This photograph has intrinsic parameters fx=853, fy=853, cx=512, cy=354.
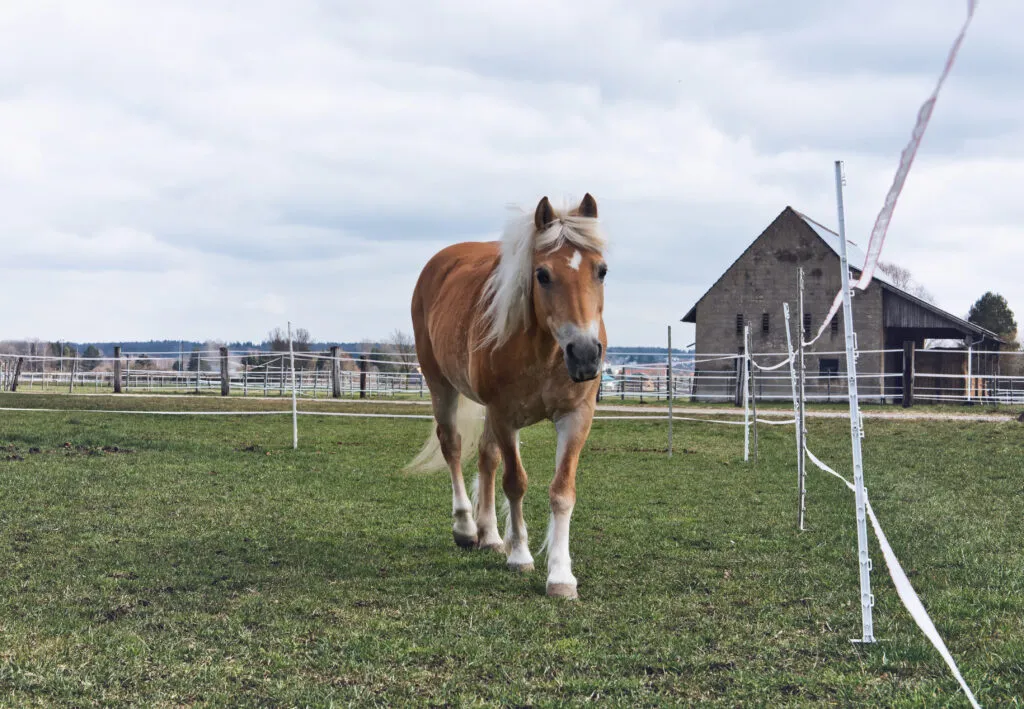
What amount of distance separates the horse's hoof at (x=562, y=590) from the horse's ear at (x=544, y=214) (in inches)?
70.1

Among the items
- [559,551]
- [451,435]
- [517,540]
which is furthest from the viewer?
[451,435]

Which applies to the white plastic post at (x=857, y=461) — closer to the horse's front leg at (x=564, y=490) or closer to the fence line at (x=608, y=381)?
the horse's front leg at (x=564, y=490)

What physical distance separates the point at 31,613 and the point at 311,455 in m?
6.89

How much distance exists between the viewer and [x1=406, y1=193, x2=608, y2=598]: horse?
13.5 ft

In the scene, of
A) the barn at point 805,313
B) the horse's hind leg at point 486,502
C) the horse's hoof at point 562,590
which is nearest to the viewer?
the horse's hoof at point 562,590

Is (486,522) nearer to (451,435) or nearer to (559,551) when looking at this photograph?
(451,435)

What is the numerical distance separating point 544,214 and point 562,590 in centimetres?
187

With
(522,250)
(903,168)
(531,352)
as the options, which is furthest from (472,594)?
(903,168)

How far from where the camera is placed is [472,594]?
164 inches

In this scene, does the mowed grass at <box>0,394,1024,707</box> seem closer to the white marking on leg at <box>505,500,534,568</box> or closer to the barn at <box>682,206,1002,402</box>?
the white marking on leg at <box>505,500,534,568</box>

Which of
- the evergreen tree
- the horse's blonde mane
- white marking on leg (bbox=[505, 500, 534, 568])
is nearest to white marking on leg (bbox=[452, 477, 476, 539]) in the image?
white marking on leg (bbox=[505, 500, 534, 568])

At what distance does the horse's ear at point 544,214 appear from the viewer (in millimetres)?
4332

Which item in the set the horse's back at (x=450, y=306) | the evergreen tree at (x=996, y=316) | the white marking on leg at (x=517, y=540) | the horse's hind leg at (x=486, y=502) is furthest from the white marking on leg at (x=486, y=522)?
the evergreen tree at (x=996, y=316)

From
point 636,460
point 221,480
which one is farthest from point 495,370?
point 636,460
